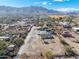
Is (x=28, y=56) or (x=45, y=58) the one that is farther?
(x=28, y=56)

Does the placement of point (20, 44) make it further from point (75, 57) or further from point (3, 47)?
point (75, 57)

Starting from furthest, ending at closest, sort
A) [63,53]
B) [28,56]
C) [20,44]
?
[20,44], [63,53], [28,56]

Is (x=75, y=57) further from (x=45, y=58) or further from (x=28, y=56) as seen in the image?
(x=28, y=56)

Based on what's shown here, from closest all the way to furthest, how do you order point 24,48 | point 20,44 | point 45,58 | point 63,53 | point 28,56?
point 45,58
point 28,56
point 63,53
point 24,48
point 20,44

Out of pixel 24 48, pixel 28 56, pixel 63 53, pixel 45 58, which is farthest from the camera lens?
pixel 24 48

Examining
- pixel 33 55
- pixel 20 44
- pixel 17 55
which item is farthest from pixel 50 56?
pixel 20 44

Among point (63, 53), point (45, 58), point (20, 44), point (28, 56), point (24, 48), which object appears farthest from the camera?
point (20, 44)

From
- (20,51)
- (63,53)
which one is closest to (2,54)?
(20,51)

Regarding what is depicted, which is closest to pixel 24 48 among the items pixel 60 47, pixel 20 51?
pixel 20 51

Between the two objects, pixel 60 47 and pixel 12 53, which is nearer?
pixel 12 53
